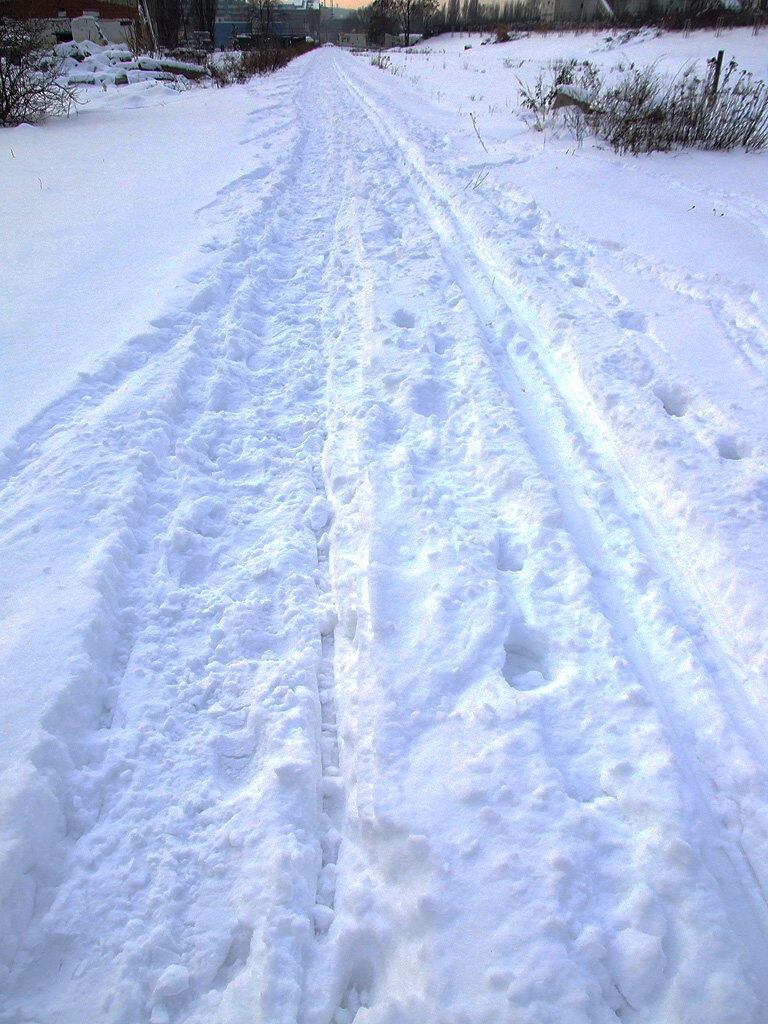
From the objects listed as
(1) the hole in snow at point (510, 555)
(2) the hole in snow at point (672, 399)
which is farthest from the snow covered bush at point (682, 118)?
(1) the hole in snow at point (510, 555)

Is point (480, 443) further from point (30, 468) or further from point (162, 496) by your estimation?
point (30, 468)

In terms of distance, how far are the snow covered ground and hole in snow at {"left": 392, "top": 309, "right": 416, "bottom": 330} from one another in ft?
0.12

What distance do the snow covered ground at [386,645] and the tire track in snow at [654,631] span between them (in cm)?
1

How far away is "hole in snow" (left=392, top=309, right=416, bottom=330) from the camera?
4.02m

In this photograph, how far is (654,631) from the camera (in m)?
2.05

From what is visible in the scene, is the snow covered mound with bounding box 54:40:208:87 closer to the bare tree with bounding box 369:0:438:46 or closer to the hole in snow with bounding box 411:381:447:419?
the hole in snow with bounding box 411:381:447:419

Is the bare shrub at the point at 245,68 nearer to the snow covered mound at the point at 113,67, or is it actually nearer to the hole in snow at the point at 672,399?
the snow covered mound at the point at 113,67

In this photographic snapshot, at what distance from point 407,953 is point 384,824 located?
0.28 m

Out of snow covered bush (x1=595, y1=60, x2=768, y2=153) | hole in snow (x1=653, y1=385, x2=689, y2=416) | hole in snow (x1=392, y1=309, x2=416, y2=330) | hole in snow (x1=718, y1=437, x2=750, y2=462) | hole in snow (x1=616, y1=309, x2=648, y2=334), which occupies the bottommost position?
hole in snow (x1=718, y1=437, x2=750, y2=462)

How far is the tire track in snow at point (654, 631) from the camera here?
1.54 meters

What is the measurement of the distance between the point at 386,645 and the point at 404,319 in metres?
2.75

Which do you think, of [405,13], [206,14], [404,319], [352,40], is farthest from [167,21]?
[352,40]

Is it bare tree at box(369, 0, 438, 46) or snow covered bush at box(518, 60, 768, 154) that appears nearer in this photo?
snow covered bush at box(518, 60, 768, 154)

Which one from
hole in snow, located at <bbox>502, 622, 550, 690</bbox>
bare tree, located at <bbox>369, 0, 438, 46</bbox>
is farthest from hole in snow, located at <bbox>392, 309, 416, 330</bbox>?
bare tree, located at <bbox>369, 0, 438, 46</bbox>
